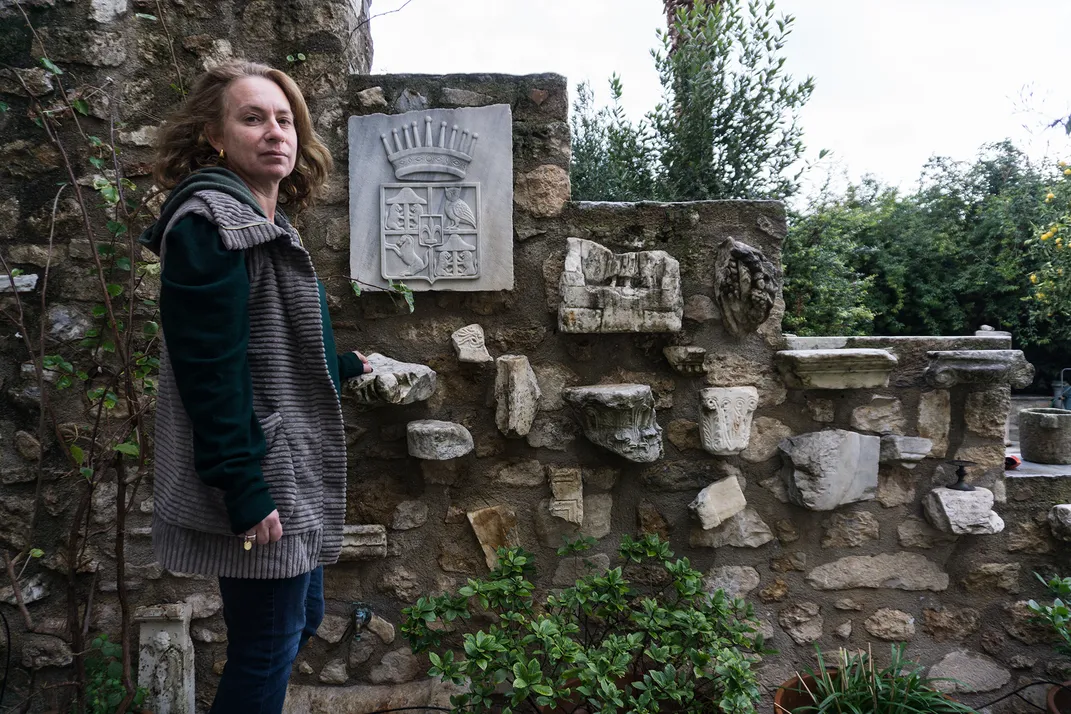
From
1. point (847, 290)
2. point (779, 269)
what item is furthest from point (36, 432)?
point (847, 290)

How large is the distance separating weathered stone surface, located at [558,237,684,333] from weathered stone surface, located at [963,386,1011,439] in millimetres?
1048

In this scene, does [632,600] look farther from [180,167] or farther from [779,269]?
[180,167]

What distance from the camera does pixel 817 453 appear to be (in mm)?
2020

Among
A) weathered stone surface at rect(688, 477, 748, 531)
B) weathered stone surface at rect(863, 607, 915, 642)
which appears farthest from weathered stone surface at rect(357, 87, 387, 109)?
weathered stone surface at rect(863, 607, 915, 642)

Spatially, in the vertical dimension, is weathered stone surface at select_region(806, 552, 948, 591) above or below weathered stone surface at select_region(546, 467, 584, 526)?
below

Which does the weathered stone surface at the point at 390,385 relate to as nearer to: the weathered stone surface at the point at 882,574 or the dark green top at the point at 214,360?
the dark green top at the point at 214,360

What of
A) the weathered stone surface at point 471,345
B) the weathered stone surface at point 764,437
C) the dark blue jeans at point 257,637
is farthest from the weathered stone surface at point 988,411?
the dark blue jeans at point 257,637

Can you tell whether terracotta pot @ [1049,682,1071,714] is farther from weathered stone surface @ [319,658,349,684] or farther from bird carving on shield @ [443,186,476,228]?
bird carving on shield @ [443,186,476,228]

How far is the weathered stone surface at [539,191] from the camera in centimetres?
201

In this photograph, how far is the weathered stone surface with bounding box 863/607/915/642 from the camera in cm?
212

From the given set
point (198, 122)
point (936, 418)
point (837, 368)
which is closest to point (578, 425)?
point (837, 368)

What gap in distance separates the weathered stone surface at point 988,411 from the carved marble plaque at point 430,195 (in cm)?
162

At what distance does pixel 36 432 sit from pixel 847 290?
212 inches

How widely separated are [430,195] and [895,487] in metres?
1.83
